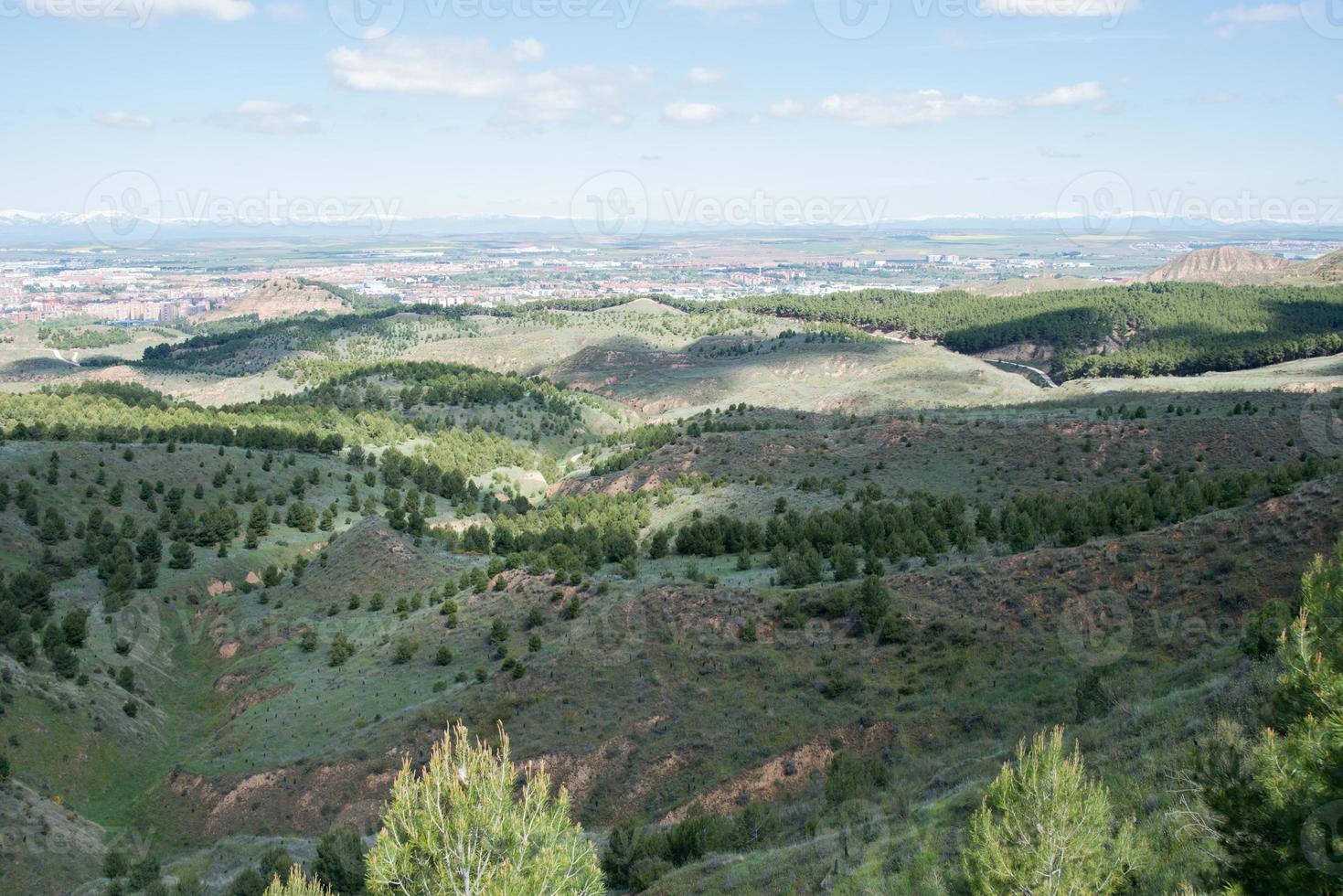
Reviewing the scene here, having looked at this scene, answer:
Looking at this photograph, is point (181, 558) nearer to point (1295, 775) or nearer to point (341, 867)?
point (341, 867)

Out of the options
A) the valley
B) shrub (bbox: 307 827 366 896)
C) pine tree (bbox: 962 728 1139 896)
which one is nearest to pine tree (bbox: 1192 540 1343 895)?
the valley

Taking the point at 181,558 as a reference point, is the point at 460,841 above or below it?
above

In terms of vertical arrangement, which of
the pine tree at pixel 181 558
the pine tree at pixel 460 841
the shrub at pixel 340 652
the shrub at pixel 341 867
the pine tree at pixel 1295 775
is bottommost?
the shrub at pixel 340 652

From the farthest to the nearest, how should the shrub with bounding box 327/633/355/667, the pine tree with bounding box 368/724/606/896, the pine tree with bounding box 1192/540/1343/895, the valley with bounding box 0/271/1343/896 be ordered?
1. the shrub with bounding box 327/633/355/667
2. the valley with bounding box 0/271/1343/896
3. the pine tree with bounding box 368/724/606/896
4. the pine tree with bounding box 1192/540/1343/895

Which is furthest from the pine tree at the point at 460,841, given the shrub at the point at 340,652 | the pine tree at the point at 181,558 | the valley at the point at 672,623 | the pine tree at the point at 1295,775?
the pine tree at the point at 181,558

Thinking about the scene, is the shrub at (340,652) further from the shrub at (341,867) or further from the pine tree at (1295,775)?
the pine tree at (1295,775)

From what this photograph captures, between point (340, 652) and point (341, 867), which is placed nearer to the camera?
point (341, 867)

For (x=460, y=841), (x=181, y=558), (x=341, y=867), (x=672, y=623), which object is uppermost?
(x=460, y=841)

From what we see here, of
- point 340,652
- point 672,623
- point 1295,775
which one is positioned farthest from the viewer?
point 340,652

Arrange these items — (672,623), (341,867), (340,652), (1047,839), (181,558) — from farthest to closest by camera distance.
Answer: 1. (181,558)
2. (340,652)
3. (672,623)
4. (341,867)
5. (1047,839)

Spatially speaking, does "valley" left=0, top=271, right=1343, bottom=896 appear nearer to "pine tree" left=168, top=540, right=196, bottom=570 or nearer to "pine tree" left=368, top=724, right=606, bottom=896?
"pine tree" left=168, top=540, right=196, bottom=570

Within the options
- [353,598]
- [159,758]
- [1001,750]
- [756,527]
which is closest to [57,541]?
[353,598]

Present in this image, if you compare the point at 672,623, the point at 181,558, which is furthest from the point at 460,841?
the point at 181,558

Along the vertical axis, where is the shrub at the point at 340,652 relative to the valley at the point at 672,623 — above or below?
below
